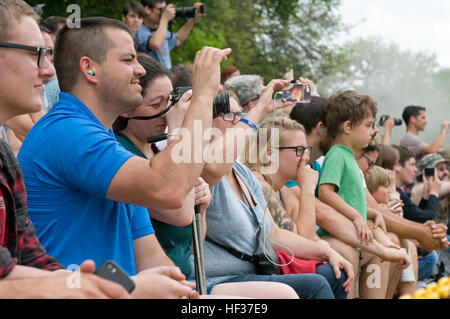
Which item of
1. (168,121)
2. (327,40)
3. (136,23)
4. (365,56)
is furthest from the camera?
(365,56)

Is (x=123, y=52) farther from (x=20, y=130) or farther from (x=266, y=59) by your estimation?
(x=266, y=59)

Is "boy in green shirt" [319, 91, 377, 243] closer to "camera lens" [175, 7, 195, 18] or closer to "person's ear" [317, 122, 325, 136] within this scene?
"person's ear" [317, 122, 325, 136]

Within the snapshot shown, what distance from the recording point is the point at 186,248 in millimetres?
3158

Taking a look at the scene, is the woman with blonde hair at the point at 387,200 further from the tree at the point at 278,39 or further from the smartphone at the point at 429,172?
the tree at the point at 278,39

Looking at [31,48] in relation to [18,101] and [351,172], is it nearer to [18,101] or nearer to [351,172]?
[18,101]

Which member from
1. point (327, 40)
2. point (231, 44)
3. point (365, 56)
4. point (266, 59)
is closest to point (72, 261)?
point (231, 44)

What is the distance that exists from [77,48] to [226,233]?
141 cm

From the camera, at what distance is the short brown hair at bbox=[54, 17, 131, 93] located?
102 inches

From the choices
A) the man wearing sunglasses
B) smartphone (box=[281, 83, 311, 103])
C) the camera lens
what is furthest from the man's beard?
the camera lens

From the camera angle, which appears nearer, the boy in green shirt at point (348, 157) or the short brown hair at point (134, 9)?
the boy in green shirt at point (348, 157)

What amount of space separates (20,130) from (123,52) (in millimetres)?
1446

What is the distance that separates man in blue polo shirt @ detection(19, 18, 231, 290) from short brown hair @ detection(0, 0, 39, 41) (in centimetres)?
43

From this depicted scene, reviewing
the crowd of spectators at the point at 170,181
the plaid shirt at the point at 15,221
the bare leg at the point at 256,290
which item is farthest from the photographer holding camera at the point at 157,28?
the plaid shirt at the point at 15,221

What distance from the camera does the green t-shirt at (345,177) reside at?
4.84 metres
